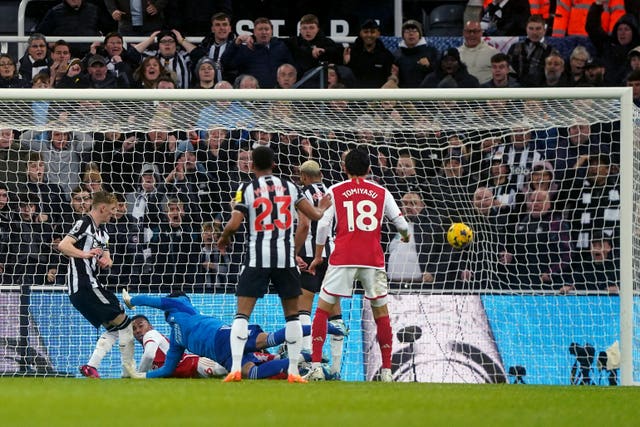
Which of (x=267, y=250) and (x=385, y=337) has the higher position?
(x=267, y=250)

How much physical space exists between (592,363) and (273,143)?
4381 mm

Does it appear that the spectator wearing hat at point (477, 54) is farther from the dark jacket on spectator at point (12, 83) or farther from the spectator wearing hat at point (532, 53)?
the dark jacket on spectator at point (12, 83)

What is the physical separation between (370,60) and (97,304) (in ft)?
20.1

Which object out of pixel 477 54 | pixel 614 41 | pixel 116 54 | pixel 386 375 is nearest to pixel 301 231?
pixel 386 375

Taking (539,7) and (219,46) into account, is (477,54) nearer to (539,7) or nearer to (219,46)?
(539,7)

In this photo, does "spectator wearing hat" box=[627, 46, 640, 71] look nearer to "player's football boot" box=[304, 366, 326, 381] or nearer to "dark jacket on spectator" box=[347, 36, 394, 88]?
"dark jacket on spectator" box=[347, 36, 394, 88]

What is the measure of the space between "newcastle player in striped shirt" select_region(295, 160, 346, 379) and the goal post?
82 cm

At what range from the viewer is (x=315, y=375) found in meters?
10.9

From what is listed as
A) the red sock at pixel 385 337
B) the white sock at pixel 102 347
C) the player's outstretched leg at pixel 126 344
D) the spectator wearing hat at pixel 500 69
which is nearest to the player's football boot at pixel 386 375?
the red sock at pixel 385 337

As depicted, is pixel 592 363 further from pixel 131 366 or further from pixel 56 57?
pixel 56 57

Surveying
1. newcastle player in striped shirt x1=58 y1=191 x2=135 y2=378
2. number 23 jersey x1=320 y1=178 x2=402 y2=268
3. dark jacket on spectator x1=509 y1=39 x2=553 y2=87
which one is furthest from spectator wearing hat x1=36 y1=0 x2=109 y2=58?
number 23 jersey x1=320 y1=178 x2=402 y2=268

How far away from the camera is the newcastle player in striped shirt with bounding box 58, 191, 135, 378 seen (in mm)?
12281

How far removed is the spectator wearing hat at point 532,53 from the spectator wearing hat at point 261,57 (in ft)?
10.2

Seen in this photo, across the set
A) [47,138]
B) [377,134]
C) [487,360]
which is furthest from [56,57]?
[487,360]
